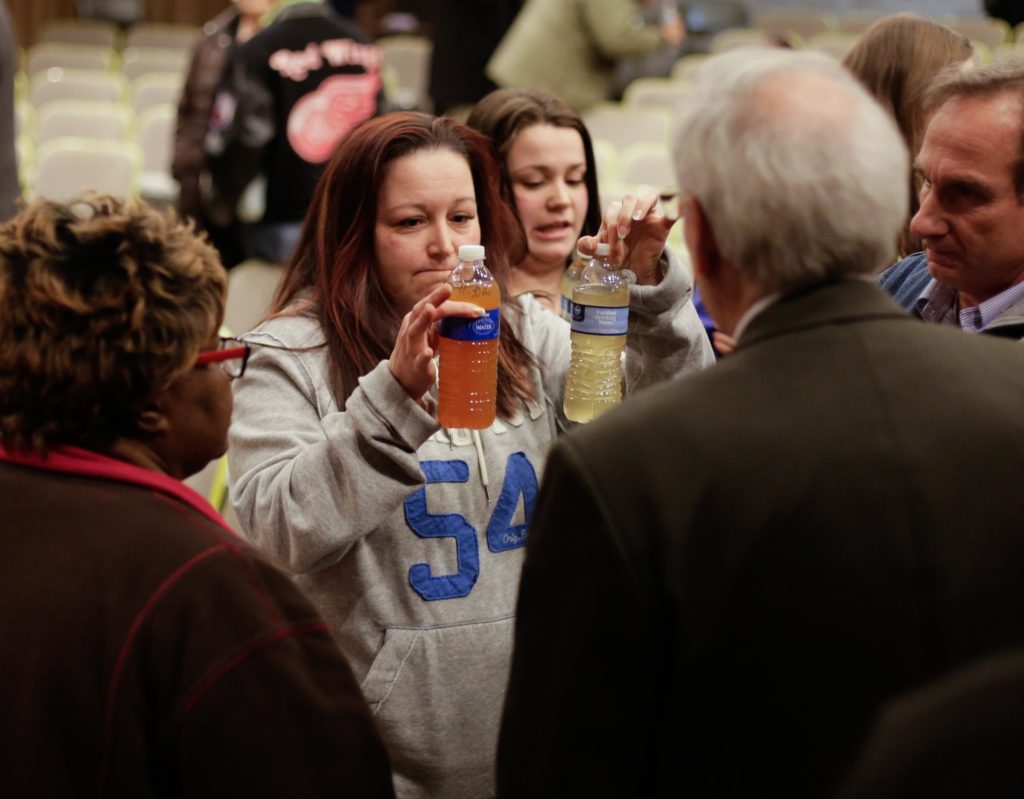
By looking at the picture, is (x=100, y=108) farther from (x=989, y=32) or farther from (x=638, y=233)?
(x=638, y=233)

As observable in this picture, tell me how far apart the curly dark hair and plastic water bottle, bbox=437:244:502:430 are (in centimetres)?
53

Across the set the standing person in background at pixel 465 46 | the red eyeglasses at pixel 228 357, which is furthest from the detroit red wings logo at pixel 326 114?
the red eyeglasses at pixel 228 357

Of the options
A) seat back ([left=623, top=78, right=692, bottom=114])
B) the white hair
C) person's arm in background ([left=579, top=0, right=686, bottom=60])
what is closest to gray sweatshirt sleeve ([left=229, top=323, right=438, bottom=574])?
the white hair

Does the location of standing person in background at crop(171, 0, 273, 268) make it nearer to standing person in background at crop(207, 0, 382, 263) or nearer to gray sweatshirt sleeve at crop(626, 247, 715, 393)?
standing person in background at crop(207, 0, 382, 263)

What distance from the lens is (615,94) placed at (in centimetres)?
876

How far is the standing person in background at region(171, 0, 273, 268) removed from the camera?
512 centimetres

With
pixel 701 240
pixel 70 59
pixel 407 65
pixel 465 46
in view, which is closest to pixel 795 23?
pixel 407 65

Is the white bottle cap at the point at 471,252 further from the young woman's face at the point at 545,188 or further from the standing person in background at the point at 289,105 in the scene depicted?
the standing person in background at the point at 289,105

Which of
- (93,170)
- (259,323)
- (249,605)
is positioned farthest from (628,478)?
(93,170)

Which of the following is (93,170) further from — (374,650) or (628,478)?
(628,478)

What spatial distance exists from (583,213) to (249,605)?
6.63ft

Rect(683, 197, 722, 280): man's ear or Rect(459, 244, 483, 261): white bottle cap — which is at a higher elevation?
Rect(683, 197, 722, 280): man's ear

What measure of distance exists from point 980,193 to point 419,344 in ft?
3.10

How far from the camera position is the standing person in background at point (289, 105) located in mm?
4520
